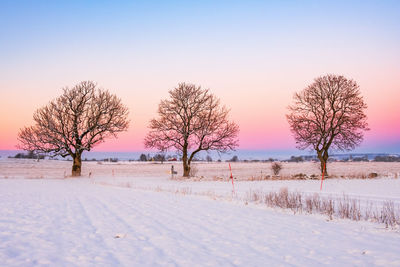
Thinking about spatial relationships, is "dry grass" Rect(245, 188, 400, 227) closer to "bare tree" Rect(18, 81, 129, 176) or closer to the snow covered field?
the snow covered field

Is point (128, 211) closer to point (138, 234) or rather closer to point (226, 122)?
point (138, 234)

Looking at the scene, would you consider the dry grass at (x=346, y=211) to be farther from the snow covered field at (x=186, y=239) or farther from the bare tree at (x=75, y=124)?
the bare tree at (x=75, y=124)

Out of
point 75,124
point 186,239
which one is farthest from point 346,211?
point 75,124

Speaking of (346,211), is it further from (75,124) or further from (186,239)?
(75,124)

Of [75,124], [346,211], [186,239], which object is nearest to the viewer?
[186,239]

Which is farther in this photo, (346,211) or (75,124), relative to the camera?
(75,124)

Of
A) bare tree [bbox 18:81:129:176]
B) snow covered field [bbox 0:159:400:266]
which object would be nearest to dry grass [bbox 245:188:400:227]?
snow covered field [bbox 0:159:400:266]

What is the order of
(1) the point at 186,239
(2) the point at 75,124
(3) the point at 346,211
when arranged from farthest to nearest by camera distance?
(2) the point at 75,124
(3) the point at 346,211
(1) the point at 186,239

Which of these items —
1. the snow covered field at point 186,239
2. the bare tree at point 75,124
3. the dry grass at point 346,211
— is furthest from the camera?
the bare tree at point 75,124

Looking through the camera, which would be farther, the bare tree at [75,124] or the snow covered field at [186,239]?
the bare tree at [75,124]

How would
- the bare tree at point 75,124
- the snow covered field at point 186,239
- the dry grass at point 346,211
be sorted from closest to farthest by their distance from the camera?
the snow covered field at point 186,239
the dry grass at point 346,211
the bare tree at point 75,124

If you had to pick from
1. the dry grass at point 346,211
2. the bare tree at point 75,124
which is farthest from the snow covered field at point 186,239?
the bare tree at point 75,124

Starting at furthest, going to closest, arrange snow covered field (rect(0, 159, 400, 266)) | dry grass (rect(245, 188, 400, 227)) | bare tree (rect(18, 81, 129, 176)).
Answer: bare tree (rect(18, 81, 129, 176))
dry grass (rect(245, 188, 400, 227))
snow covered field (rect(0, 159, 400, 266))

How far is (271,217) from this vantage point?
30.8 ft
